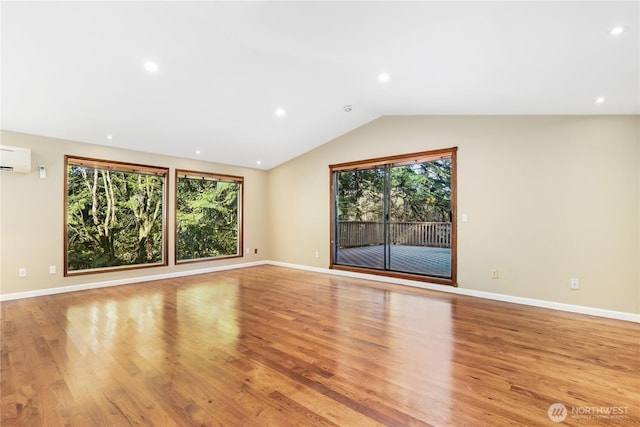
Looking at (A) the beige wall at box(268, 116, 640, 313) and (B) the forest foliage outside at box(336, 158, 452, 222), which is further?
(B) the forest foliage outside at box(336, 158, 452, 222)

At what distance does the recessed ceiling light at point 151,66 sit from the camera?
305cm

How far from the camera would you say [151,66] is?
10.2 feet

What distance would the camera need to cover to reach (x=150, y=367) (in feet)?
7.08

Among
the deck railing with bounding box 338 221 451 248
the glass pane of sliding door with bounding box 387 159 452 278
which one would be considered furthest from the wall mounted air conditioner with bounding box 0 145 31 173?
the glass pane of sliding door with bounding box 387 159 452 278

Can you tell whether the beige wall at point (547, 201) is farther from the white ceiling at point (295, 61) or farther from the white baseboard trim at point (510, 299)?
the white ceiling at point (295, 61)

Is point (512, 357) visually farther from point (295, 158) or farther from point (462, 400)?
point (295, 158)

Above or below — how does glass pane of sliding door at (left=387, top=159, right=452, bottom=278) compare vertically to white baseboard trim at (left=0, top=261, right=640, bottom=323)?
above

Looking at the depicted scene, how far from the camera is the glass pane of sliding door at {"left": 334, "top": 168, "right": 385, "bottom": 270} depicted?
5.54 m

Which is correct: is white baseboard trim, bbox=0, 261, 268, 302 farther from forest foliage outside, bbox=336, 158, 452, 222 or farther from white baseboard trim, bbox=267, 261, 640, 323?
forest foliage outside, bbox=336, 158, 452, 222

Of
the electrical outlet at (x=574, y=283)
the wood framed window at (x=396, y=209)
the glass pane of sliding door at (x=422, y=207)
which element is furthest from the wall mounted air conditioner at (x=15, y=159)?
the electrical outlet at (x=574, y=283)

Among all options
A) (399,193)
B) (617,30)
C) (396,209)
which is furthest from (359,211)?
(617,30)

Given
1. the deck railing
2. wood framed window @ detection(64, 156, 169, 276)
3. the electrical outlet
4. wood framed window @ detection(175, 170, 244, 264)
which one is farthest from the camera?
the deck railing

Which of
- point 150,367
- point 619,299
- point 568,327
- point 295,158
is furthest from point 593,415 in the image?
point 295,158

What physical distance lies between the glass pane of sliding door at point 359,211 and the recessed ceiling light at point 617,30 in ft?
11.4
